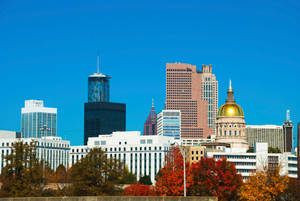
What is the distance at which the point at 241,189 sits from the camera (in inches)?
5679

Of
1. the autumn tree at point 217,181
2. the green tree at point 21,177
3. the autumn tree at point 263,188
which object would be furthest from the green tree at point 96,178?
the autumn tree at point 263,188

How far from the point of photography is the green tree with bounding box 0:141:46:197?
12131 cm

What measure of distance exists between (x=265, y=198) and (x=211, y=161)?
14.8 meters

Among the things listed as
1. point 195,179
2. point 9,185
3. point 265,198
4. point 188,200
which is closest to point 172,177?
point 195,179

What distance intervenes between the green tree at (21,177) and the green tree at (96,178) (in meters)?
6.05

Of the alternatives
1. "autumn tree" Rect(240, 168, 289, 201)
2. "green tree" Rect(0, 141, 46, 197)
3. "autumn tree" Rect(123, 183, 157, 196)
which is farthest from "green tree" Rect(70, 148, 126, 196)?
"autumn tree" Rect(123, 183, 157, 196)

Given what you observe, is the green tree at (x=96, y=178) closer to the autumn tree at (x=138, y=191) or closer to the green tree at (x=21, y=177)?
the green tree at (x=21, y=177)

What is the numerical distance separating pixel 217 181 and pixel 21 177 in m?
39.1

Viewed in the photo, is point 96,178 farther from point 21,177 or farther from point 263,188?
point 263,188

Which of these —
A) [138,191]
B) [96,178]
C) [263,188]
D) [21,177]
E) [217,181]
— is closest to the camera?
[21,177]

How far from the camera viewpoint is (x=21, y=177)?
4867 inches

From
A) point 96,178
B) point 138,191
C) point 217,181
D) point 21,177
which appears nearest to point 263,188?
point 217,181

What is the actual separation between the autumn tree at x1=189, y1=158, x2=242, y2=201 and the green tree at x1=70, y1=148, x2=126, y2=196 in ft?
67.3

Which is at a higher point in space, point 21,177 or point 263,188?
point 21,177
